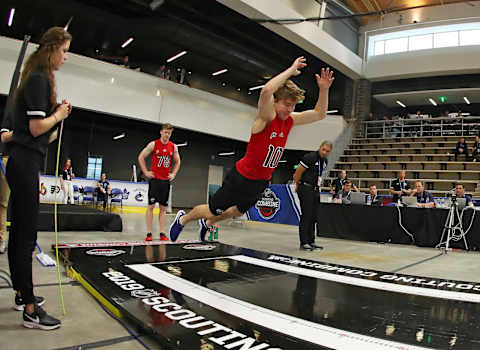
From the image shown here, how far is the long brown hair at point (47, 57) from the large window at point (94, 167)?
13.5 m

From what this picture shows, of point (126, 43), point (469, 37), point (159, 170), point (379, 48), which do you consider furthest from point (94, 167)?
point (469, 37)

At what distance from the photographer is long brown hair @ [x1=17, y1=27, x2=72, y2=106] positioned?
1.72 meters

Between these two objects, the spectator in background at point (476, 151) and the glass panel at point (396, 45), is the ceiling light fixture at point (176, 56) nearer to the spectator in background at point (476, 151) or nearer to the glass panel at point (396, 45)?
the glass panel at point (396, 45)

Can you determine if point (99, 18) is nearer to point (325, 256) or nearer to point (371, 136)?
point (325, 256)

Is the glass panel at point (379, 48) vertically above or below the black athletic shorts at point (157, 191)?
above

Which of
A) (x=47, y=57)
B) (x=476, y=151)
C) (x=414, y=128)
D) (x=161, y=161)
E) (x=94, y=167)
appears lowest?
(x=161, y=161)

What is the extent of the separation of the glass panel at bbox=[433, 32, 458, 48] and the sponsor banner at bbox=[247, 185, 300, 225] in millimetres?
10665

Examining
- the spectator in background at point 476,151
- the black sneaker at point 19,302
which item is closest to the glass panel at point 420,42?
the spectator in background at point 476,151

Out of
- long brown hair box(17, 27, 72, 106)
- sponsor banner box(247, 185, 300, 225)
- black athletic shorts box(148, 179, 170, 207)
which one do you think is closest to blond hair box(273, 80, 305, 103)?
long brown hair box(17, 27, 72, 106)

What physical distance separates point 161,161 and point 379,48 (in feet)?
47.3

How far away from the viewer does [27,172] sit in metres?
1.65

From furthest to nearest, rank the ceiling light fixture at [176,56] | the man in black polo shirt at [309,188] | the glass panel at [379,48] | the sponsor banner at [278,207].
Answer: the glass panel at [379,48]
the ceiling light fixture at [176,56]
the sponsor banner at [278,207]
the man in black polo shirt at [309,188]

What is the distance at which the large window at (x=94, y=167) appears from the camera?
1433cm

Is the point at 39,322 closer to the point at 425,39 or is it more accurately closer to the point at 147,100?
the point at 147,100
